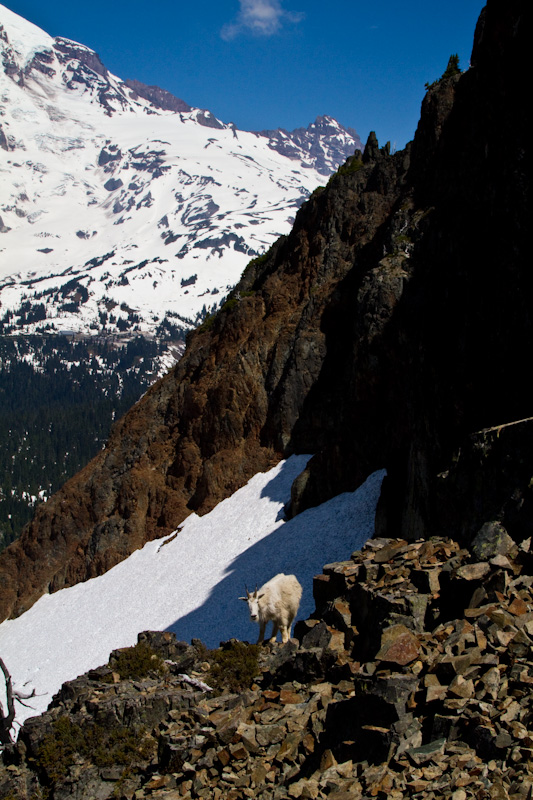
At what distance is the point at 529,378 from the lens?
58.9ft

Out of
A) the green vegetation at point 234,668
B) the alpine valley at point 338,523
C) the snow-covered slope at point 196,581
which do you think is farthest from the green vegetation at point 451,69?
the green vegetation at point 234,668

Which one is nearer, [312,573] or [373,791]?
[373,791]

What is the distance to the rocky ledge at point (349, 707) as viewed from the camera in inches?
311

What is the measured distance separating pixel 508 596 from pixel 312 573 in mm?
21263


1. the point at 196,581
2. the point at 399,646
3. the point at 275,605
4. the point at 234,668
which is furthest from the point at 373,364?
the point at 399,646

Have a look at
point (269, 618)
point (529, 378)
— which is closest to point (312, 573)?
point (269, 618)

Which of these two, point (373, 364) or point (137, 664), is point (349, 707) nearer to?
point (137, 664)

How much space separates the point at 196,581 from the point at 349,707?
29363 mm

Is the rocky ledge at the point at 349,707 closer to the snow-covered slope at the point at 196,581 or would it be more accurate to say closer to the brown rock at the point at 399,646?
the brown rock at the point at 399,646

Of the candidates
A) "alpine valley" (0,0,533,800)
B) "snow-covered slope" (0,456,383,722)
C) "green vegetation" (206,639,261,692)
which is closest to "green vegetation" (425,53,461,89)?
Result: "alpine valley" (0,0,533,800)

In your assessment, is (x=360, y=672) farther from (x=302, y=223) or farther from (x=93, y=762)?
(x=302, y=223)

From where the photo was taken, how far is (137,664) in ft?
56.1

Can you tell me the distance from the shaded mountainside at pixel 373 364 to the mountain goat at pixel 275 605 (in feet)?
16.6

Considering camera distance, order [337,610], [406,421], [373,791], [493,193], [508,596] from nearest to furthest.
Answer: [373,791] → [508,596] → [337,610] → [493,193] → [406,421]
